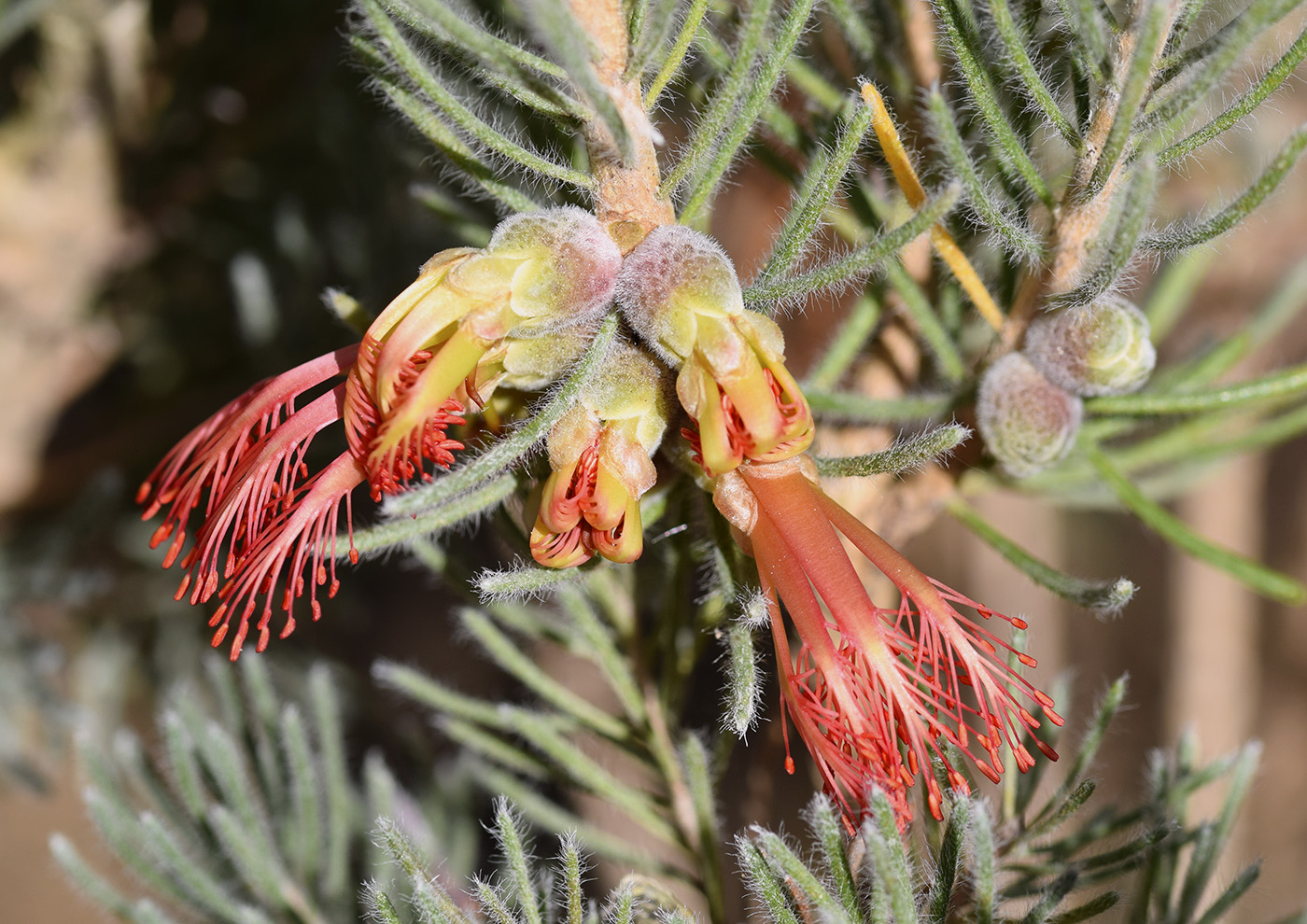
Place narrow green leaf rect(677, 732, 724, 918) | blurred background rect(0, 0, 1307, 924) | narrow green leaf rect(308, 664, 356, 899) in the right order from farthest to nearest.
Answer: blurred background rect(0, 0, 1307, 924)
narrow green leaf rect(308, 664, 356, 899)
narrow green leaf rect(677, 732, 724, 918)

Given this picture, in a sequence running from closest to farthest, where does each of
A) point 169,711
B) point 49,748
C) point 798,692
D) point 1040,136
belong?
point 798,692, point 169,711, point 1040,136, point 49,748

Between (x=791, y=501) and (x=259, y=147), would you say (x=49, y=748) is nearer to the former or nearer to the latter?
A: (x=259, y=147)

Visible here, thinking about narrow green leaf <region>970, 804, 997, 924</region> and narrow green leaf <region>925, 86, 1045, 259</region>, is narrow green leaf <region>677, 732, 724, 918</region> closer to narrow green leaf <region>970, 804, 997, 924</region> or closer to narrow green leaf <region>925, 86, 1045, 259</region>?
narrow green leaf <region>970, 804, 997, 924</region>

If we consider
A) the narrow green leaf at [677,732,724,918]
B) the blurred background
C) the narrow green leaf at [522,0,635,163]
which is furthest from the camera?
the blurred background

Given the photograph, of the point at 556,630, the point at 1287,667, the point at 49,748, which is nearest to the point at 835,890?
the point at 556,630

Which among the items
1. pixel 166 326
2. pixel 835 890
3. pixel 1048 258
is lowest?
pixel 835 890

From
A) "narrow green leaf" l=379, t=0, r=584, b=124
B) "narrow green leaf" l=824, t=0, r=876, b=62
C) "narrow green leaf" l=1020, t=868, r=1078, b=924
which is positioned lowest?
"narrow green leaf" l=1020, t=868, r=1078, b=924

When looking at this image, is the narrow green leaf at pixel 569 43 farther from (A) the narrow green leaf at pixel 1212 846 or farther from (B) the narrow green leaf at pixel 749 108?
(A) the narrow green leaf at pixel 1212 846

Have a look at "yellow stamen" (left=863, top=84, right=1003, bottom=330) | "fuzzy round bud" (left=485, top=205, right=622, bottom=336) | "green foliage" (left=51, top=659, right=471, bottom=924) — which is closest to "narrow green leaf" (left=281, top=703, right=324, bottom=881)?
"green foliage" (left=51, top=659, right=471, bottom=924)
